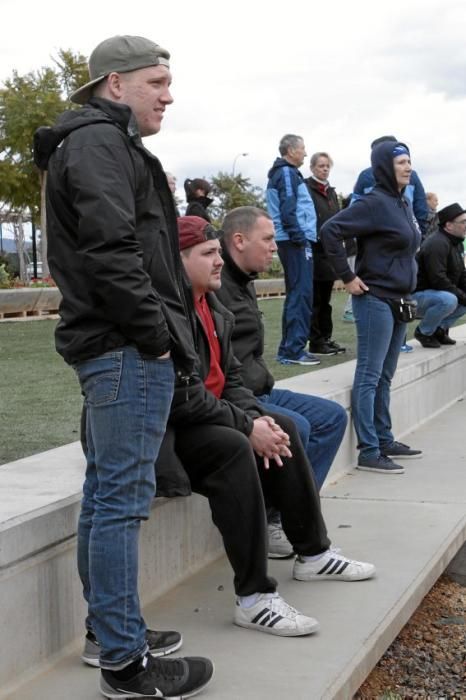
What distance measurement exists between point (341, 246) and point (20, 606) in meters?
3.94

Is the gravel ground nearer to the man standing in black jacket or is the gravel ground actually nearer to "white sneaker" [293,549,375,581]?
"white sneaker" [293,549,375,581]

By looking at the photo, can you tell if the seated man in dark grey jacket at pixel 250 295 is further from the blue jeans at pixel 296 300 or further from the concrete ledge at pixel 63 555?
the blue jeans at pixel 296 300

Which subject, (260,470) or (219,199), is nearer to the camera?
(260,470)

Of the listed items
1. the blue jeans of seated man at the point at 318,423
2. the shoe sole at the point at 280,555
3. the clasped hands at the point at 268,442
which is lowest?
the shoe sole at the point at 280,555

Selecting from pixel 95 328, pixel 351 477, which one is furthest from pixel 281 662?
pixel 351 477

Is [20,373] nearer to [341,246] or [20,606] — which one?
[341,246]

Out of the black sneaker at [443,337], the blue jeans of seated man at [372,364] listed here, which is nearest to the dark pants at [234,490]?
the blue jeans of seated man at [372,364]

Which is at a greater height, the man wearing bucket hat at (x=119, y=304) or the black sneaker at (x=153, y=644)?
the man wearing bucket hat at (x=119, y=304)

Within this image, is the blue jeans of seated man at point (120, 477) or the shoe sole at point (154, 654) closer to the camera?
the blue jeans of seated man at point (120, 477)

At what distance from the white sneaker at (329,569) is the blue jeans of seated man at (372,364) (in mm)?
2352

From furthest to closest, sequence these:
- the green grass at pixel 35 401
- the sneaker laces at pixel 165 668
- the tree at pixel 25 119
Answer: the tree at pixel 25 119, the green grass at pixel 35 401, the sneaker laces at pixel 165 668

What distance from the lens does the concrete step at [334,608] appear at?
10.7 ft

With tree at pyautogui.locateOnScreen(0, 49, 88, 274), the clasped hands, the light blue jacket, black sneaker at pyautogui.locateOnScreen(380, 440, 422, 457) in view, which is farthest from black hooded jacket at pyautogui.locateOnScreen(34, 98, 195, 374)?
tree at pyautogui.locateOnScreen(0, 49, 88, 274)

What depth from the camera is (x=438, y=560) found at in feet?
15.4
